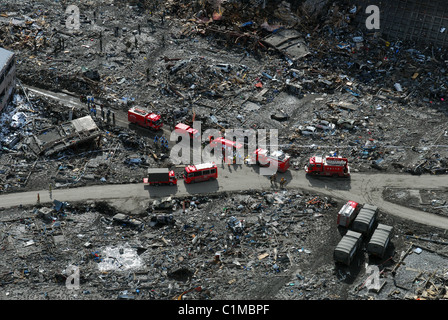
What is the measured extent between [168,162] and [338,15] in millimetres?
30830

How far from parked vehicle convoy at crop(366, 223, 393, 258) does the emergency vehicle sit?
2333 millimetres

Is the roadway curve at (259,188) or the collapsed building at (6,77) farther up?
the collapsed building at (6,77)

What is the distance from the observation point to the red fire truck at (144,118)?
5534cm

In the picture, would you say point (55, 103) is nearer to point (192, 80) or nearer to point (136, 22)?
point (192, 80)

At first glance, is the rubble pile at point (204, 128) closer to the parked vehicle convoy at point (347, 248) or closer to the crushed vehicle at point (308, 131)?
the crushed vehicle at point (308, 131)

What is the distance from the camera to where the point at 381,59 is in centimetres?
6581

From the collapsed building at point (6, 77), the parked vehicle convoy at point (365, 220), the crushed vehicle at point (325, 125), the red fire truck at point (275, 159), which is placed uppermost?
the collapsed building at point (6, 77)

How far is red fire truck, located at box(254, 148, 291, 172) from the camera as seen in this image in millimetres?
50838

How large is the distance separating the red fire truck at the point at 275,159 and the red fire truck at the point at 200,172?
4.19 metres

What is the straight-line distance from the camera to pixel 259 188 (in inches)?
1953

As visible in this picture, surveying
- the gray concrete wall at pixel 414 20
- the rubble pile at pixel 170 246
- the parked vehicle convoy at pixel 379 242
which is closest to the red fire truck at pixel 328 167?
the rubble pile at pixel 170 246

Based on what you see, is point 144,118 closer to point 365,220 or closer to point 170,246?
point 170,246

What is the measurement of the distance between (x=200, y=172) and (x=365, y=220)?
13784 millimetres

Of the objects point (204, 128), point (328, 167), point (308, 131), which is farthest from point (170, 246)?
point (308, 131)
